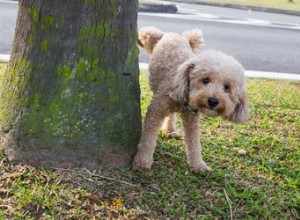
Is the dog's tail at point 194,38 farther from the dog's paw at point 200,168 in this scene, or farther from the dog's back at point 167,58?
the dog's paw at point 200,168

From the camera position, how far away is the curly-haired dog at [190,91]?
356cm

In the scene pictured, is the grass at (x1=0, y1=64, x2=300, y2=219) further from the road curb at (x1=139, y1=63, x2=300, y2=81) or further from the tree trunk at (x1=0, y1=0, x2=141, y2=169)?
the road curb at (x1=139, y1=63, x2=300, y2=81)

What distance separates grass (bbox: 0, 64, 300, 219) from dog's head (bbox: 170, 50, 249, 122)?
0.57m

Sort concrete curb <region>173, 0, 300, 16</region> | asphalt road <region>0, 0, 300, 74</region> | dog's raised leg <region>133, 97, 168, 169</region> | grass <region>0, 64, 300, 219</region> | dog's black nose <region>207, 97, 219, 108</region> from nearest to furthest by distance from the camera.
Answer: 1. grass <region>0, 64, 300, 219</region>
2. dog's black nose <region>207, 97, 219, 108</region>
3. dog's raised leg <region>133, 97, 168, 169</region>
4. asphalt road <region>0, 0, 300, 74</region>
5. concrete curb <region>173, 0, 300, 16</region>

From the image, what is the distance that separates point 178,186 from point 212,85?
77 centimetres

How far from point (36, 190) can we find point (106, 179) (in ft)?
1.66

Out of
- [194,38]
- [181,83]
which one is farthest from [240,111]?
[194,38]

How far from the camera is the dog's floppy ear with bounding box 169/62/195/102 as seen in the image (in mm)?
3629

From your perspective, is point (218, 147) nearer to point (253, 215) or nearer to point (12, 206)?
point (253, 215)

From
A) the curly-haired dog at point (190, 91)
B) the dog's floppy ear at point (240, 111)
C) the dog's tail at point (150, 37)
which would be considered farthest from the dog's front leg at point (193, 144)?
the dog's tail at point (150, 37)

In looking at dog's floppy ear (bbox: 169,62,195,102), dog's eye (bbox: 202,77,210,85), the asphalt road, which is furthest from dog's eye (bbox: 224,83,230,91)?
the asphalt road

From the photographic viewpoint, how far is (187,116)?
3.95 meters

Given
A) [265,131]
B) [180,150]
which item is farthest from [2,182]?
[265,131]

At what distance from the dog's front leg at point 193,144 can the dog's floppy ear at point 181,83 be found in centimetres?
32
